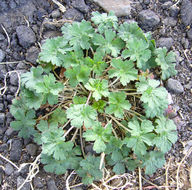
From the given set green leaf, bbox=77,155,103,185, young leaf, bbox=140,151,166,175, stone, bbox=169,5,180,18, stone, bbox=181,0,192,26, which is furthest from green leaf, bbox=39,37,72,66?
stone, bbox=181,0,192,26

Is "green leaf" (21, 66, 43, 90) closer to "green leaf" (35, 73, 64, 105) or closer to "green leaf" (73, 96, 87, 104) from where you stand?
"green leaf" (35, 73, 64, 105)

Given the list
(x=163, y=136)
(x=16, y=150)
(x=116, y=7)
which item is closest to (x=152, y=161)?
(x=163, y=136)

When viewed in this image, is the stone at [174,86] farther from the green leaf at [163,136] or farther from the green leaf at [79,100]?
the green leaf at [79,100]

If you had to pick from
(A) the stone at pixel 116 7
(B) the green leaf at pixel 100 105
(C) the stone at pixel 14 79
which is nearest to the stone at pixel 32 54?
(C) the stone at pixel 14 79

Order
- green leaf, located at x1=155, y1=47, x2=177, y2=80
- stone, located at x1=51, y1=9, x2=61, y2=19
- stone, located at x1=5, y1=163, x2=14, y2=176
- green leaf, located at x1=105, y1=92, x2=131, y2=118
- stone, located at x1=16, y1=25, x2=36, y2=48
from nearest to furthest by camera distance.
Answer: green leaf, located at x1=105, y1=92, x2=131, y2=118 → stone, located at x1=5, y1=163, x2=14, y2=176 → green leaf, located at x1=155, y1=47, x2=177, y2=80 → stone, located at x1=16, y1=25, x2=36, y2=48 → stone, located at x1=51, y1=9, x2=61, y2=19

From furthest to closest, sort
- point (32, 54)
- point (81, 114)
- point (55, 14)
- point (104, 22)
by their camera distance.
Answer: point (55, 14), point (32, 54), point (104, 22), point (81, 114)

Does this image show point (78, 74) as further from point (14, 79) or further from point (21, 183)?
point (21, 183)
